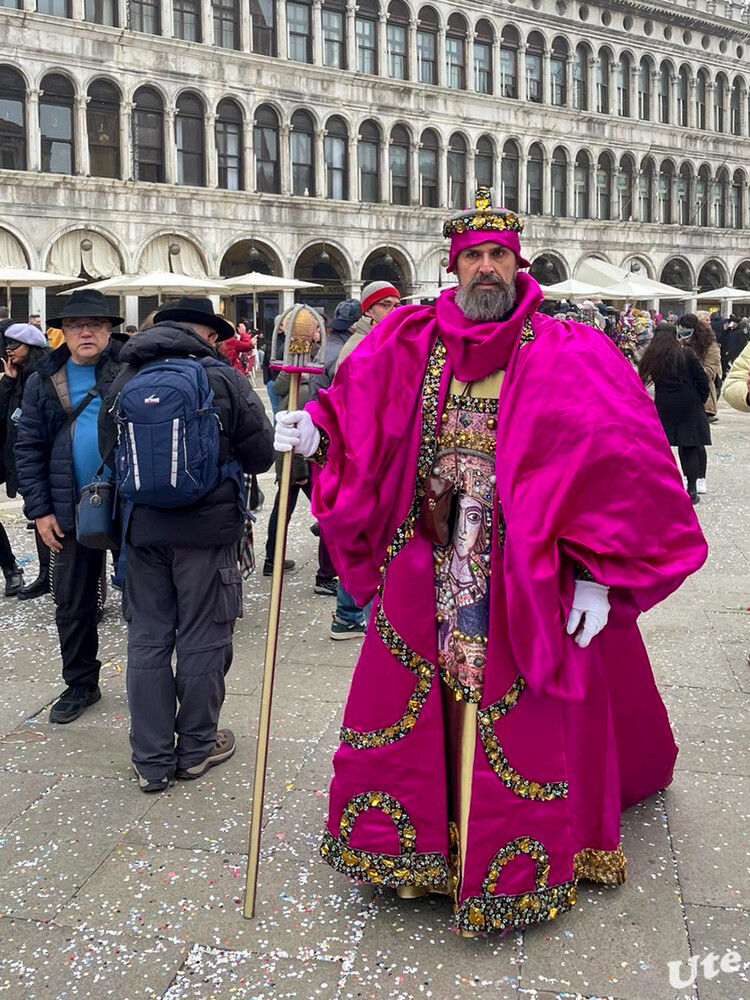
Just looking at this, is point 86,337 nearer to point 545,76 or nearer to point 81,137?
point 81,137

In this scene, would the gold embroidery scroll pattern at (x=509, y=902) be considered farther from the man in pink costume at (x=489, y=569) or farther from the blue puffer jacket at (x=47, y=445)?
the blue puffer jacket at (x=47, y=445)

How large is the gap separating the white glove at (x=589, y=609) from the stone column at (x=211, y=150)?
26863mm

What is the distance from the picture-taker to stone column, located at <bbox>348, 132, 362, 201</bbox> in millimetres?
29953

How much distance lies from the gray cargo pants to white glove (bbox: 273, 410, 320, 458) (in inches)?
37.0

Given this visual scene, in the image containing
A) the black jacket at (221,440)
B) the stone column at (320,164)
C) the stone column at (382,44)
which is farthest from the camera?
the stone column at (382,44)

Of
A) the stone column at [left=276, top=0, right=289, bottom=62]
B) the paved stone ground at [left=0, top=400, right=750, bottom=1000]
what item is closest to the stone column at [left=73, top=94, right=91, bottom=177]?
the stone column at [left=276, top=0, right=289, bottom=62]

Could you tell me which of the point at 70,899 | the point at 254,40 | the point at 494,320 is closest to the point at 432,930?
the point at 70,899

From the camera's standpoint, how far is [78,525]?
3.90 metres

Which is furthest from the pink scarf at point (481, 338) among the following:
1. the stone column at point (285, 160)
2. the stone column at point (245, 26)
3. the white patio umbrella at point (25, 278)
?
the stone column at point (245, 26)

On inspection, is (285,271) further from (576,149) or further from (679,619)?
(679,619)

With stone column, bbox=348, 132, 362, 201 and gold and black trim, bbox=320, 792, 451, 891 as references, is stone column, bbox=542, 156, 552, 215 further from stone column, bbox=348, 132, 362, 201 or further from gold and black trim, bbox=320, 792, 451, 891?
gold and black trim, bbox=320, 792, 451, 891

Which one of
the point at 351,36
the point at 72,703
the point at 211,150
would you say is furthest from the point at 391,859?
the point at 351,36

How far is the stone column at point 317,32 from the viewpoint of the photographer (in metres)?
28.9

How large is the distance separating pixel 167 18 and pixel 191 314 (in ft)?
83.9
